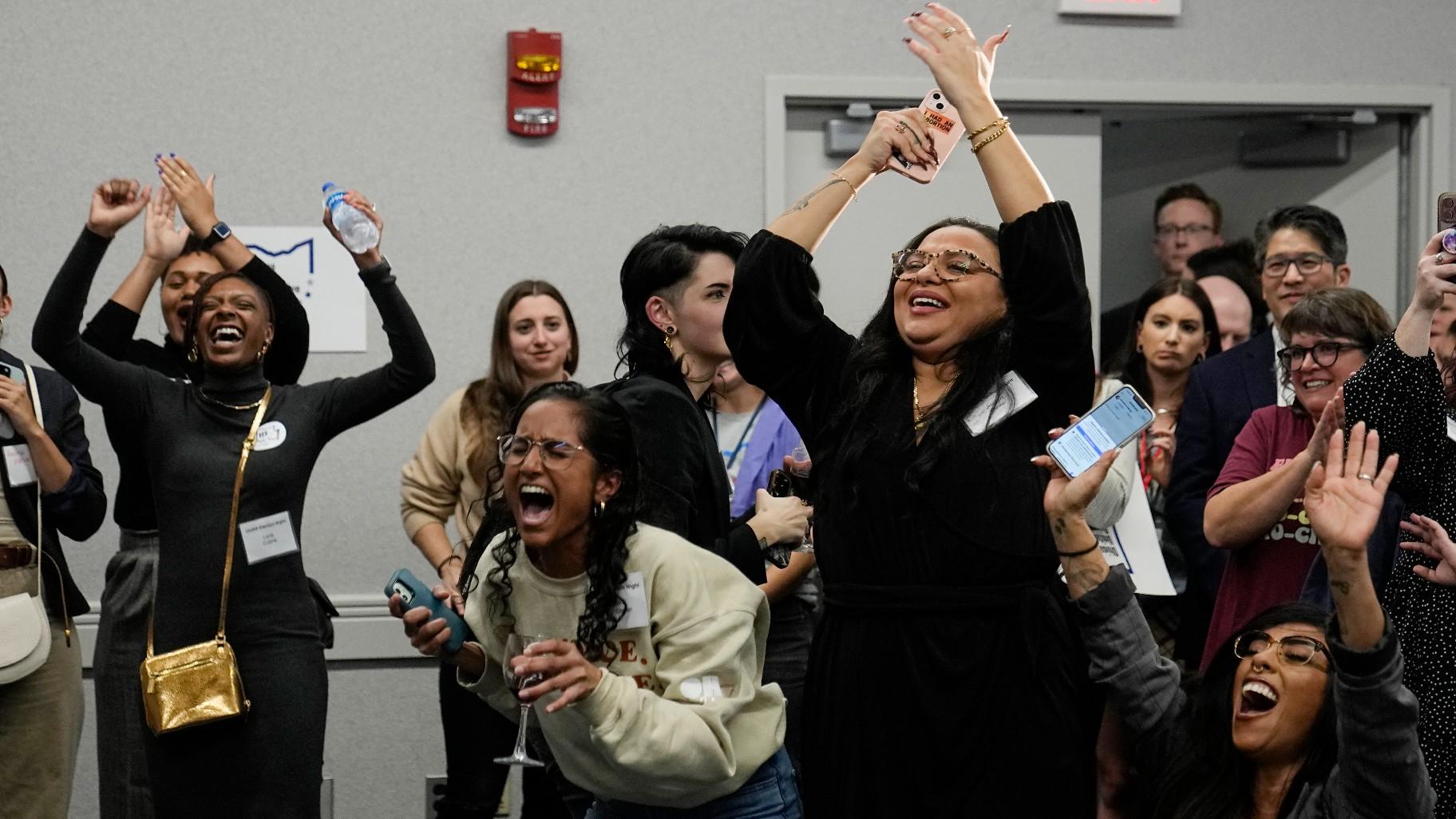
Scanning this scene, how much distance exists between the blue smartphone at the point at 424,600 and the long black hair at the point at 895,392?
1.92 ft

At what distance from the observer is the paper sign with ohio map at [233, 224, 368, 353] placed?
5.02 m

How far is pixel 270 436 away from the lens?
3.44 metres

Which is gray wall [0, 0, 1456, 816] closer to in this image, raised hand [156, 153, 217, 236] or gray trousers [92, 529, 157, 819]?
gray trousers [92, 529, 157, 819]

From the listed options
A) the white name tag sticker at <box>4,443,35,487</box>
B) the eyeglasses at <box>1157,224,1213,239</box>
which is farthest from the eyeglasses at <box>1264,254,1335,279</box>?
the white name tag sticker at <box>4,443,35,487</box>

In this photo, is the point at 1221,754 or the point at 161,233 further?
the point at 161,233

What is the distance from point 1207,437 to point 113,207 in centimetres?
263

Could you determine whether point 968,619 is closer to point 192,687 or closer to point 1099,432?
point 1099,432

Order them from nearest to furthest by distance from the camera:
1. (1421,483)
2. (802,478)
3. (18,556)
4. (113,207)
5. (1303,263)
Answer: (802,478)
(1421,483)
(113,207)
(18,556)
(1303,263)

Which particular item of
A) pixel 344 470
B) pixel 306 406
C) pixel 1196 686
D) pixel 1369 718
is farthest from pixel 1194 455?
pixel 344 470

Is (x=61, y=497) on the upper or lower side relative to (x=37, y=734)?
upper


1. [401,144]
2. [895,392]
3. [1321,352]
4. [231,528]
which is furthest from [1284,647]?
[401,144]

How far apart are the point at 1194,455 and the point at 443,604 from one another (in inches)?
88.5

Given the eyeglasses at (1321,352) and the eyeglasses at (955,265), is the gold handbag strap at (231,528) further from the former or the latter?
the eyeglasses at (1321,352)

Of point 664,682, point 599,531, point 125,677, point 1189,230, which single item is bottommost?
point 125,677
